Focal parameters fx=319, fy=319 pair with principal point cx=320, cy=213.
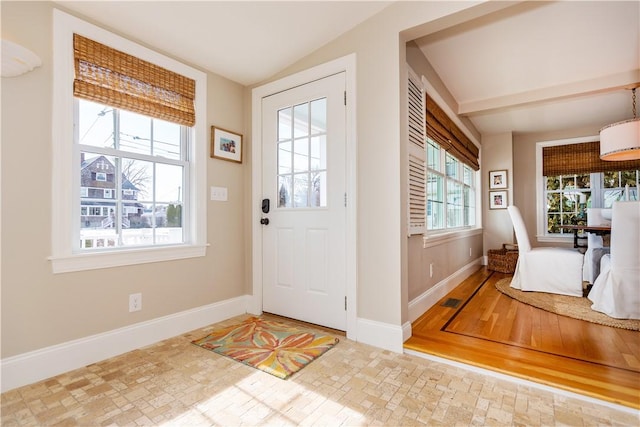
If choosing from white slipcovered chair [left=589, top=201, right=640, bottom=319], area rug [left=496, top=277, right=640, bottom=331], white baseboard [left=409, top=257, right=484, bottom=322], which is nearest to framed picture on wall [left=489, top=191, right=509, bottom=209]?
white baseboard [left=409, top=257, right=484, bottom=322]

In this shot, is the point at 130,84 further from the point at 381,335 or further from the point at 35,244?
the point at 381,335

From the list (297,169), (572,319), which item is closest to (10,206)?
(297,169)

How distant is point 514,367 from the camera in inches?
72.2

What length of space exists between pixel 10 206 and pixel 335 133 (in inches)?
80.9

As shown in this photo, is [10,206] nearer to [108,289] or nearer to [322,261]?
[108,289]

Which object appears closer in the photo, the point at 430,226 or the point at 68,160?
the point at 68,160

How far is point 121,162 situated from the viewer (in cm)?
225

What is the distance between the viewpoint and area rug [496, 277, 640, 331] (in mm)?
2518

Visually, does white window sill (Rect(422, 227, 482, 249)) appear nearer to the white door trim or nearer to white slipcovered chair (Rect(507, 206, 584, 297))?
white slipcovered chair (Rect(507, 206, 584, 297))

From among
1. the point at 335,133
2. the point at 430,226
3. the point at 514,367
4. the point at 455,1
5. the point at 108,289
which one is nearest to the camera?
the point at 514,367

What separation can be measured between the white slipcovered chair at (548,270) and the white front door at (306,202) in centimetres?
245

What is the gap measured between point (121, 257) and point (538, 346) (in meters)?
2.86

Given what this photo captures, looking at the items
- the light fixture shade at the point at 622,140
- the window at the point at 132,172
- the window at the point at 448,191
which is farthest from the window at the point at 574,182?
the window at the point at 132,172

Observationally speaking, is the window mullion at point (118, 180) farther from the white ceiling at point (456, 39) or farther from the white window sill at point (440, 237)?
the white window sill at point (440, 237)
